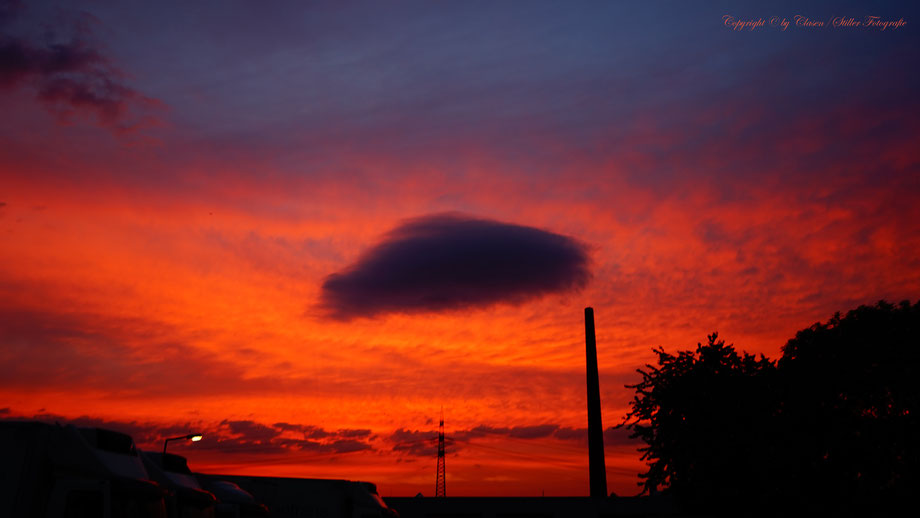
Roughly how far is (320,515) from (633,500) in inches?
1553

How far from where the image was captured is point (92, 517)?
12164mm

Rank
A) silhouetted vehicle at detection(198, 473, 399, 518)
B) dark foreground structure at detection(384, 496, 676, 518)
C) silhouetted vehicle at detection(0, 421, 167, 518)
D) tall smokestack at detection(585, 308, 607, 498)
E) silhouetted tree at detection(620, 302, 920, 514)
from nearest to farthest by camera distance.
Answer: silhouetted vehicle at detection(0, 421, 167, 518), silhouetted vehicle at detection(198, 473, 399, 518), silhouetted tree at detection(620, 302, 920, 514), dark foreground structure at detection(384, 496, 676, 518), tall smokestack at detection(585, 308, 607, 498)

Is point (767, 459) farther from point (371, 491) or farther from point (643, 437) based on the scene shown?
point (371, 491)

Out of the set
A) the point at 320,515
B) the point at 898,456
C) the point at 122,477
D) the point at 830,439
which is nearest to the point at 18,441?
the point at 122,477

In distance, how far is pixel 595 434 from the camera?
65.2 m

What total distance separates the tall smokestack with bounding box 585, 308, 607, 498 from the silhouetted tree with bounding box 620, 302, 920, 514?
2513 centimetres

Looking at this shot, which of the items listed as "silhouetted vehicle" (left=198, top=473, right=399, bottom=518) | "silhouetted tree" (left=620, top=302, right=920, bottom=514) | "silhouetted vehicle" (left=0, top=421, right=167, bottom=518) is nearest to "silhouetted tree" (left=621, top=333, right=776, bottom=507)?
"silhouetted tree" (left=620, top=302, right=920, bottom=514)

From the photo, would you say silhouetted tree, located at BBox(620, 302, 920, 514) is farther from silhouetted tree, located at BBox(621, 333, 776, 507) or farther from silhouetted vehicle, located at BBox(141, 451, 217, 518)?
silhouetted vehicle, located at BBox(141, 451, 217, 518)

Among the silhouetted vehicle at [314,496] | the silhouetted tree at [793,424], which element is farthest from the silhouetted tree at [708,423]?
the silhouetted vehicle at [314,496]

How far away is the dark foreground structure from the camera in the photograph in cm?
6112

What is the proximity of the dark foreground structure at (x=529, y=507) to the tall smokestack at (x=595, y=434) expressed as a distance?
1.38 meters

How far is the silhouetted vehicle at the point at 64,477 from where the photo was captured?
12.1 metres

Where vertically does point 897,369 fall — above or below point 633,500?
above

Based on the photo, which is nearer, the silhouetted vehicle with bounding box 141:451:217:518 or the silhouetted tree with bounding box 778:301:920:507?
the silhouetted vehicle with bounding box 141:451:217:518
